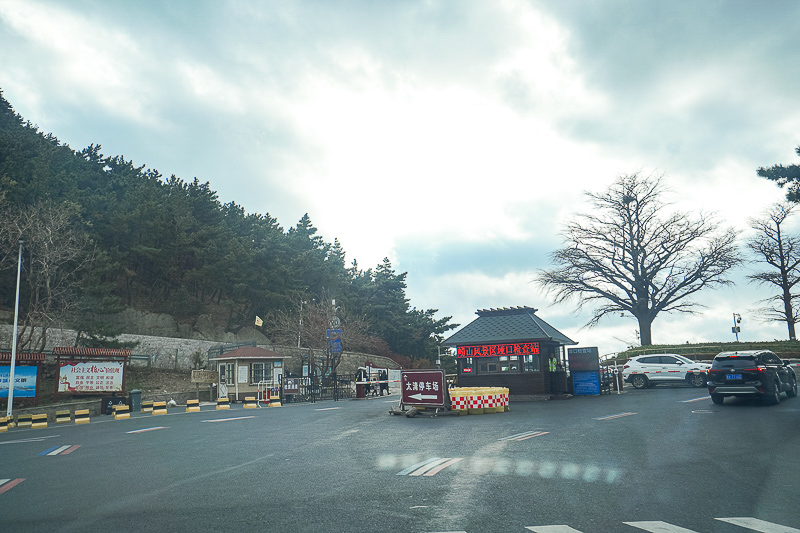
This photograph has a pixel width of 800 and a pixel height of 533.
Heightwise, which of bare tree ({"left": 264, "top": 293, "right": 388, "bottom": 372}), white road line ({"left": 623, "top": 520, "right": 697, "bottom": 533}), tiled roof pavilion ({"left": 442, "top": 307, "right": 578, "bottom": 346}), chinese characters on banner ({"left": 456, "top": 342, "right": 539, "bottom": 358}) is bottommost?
white road line ({"left": 623, "top": 520, "right": 697, "bottom": 533})

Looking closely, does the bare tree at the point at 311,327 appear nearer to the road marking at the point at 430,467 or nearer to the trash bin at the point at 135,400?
the trash bin at the point at 135,400

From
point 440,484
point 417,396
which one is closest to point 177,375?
point 417,396

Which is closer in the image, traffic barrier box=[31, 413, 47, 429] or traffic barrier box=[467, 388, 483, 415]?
traffic barrier box=[467, 388, 483, 415]

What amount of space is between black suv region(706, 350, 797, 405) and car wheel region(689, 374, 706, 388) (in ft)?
27.9

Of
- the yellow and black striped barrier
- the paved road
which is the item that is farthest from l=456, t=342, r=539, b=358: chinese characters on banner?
the yellow and black striped barrier

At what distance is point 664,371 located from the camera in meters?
30.2

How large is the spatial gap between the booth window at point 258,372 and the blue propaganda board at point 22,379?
12122 millimetres

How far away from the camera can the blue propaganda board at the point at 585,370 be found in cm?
2831

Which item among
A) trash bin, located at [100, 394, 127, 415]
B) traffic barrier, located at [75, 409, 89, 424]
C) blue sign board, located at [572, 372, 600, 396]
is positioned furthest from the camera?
trash bin, located at [100, 394, 127, 415]

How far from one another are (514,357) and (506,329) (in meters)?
1.50

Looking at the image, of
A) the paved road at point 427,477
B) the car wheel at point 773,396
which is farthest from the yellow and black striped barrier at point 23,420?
the car wheel at point 773,396

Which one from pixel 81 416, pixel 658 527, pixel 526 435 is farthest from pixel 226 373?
pixel 658 527

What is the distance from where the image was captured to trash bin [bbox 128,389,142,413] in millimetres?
28969

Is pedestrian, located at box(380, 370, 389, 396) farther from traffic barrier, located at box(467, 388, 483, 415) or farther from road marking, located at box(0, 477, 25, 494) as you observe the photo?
road marking, located at box(0, 477, 25, 494)
